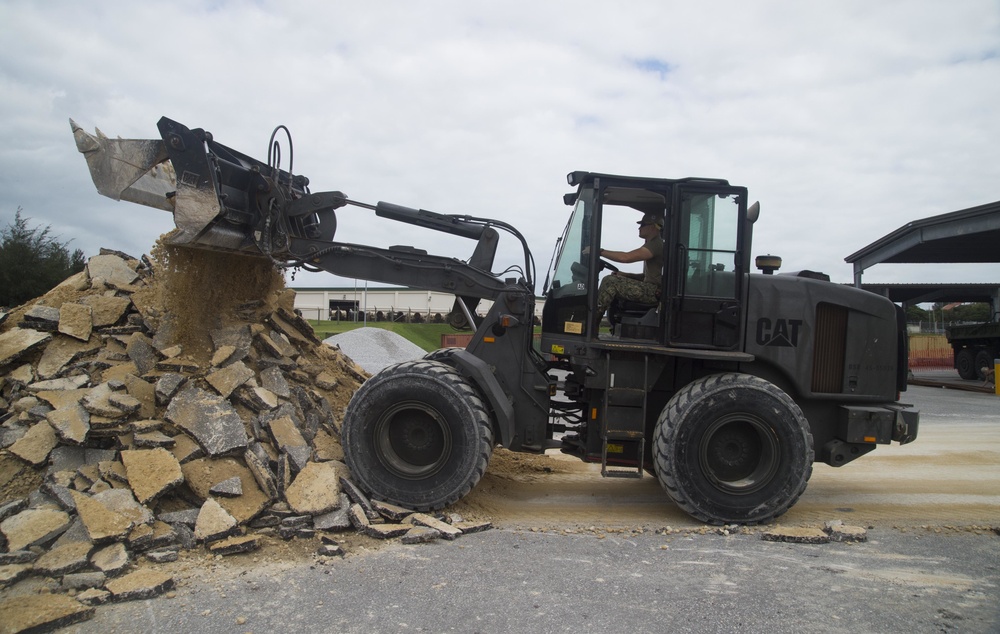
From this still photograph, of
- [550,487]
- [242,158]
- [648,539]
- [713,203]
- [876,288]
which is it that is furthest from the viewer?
[876,288]

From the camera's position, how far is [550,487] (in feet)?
22.8

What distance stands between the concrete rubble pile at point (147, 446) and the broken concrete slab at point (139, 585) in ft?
0.04

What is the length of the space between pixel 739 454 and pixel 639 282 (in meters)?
1.75

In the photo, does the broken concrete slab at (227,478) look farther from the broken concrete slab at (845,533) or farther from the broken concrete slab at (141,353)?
the broken concrete slab at (845,533)

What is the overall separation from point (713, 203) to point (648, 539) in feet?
9.66

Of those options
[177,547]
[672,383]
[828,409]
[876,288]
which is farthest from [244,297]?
[876,288]

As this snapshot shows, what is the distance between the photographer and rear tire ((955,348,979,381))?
79.4ft

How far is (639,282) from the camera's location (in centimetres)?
621

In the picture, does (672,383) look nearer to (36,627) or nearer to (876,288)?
(36,627)

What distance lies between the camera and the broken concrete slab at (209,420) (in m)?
5.50

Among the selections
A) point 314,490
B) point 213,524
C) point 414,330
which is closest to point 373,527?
point 314,490

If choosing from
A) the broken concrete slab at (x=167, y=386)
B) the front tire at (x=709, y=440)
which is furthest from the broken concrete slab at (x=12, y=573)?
the front tire at (x=709, y=440)

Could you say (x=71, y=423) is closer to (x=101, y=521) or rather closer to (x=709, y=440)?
(x=101, y=521)

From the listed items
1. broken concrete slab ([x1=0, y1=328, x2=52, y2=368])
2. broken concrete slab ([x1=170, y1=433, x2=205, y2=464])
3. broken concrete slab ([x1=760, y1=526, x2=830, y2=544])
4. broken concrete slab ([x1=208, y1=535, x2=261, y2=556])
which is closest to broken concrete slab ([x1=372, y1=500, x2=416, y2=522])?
broken concrete slab ([x1=208, y1=535, x2=261, y2=556])
